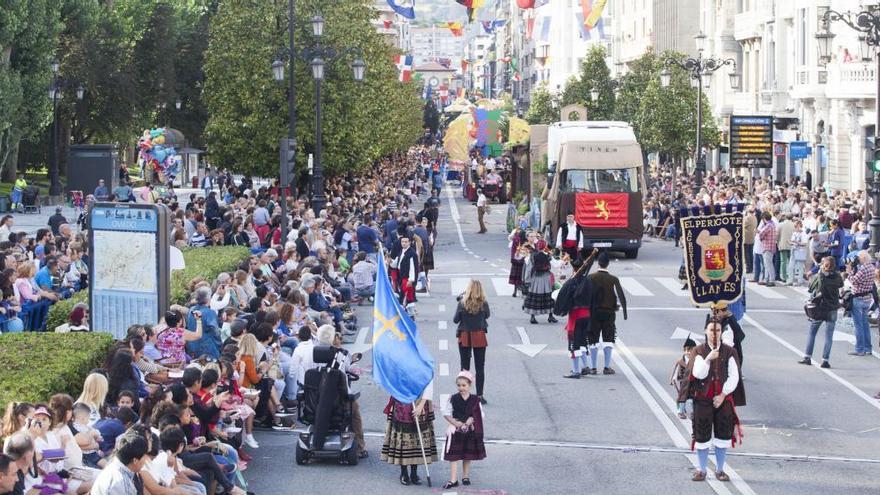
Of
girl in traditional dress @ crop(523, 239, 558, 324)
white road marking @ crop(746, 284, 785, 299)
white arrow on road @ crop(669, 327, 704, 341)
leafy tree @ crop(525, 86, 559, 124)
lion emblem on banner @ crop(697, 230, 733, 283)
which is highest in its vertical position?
leafy tree @ crop(525, 86, 559, 124)

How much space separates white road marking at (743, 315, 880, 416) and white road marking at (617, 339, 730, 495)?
274 cm

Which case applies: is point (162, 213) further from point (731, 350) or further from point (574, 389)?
point (731, 350)

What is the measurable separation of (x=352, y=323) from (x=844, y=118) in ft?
110

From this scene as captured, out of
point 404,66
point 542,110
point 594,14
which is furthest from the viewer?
point 404,66

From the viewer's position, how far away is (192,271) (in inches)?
1022

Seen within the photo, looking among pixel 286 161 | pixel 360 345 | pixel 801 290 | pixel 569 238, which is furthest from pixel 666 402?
pixel 286 161

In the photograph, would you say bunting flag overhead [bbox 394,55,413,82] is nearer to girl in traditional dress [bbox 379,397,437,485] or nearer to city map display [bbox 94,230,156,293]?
city map display [bbox 94,230,156,293]

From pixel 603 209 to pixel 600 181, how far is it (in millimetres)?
733

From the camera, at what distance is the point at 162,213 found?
19797mm

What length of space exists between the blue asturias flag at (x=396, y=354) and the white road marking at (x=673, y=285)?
1700 cm

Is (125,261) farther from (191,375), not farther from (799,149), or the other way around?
(799,149)

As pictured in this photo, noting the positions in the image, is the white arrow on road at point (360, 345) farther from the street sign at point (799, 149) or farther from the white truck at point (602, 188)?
the street sign at point (799, 149)

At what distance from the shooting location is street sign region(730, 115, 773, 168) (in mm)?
50812

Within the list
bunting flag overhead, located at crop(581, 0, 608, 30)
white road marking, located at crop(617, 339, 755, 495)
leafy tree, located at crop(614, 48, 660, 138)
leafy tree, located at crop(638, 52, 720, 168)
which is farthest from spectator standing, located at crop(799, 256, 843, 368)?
bunting flag overhead, located at crop(581, 0, 608, 30)
